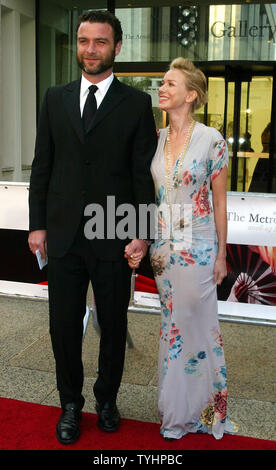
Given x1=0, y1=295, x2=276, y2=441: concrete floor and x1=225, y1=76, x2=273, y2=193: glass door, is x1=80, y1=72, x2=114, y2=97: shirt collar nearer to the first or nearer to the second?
x1=0, y1=295, x2=276, y2=441: concrete floor

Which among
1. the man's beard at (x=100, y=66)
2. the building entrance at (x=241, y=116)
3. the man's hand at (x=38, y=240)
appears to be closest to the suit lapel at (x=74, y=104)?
the man's beard at (x=100, y=66)

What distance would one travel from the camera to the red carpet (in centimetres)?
301

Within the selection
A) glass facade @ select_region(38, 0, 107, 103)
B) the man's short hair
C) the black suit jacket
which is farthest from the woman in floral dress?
glass facade @ select_region(38, 0, 107, 103)

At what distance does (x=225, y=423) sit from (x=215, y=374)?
1.02 ft

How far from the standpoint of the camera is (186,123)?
307cm

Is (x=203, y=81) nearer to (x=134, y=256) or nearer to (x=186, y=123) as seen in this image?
(x=186, y=123)

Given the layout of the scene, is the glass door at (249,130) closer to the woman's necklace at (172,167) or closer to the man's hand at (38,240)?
the woman's necklace at (172,167)

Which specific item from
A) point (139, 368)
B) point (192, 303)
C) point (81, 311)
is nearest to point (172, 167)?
point (192, 303)

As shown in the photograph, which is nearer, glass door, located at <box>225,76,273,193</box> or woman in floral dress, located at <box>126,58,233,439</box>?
woman in floral dress, located at <box>126,58,233,439</box>

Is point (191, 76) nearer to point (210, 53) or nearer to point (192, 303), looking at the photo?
point (192, 303)

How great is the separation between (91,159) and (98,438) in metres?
1.47

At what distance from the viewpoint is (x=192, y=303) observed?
304 centimetres

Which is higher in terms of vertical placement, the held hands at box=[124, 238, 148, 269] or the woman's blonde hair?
the woman's blonde hair

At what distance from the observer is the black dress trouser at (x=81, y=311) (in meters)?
3.01
